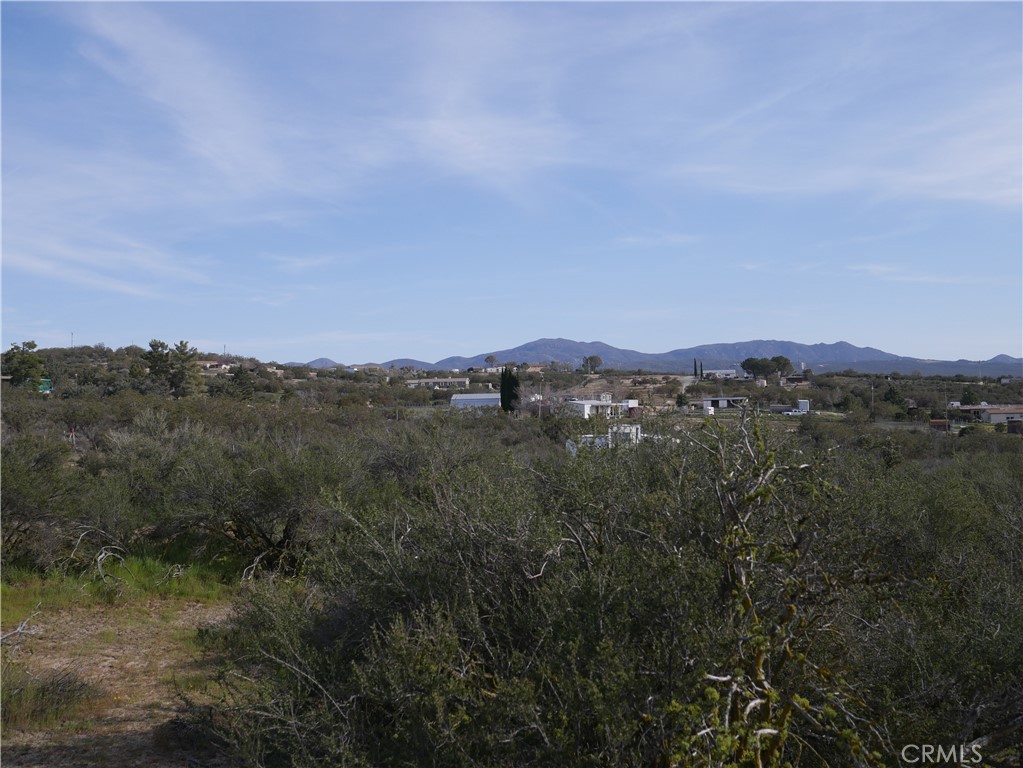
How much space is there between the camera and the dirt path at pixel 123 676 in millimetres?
5328

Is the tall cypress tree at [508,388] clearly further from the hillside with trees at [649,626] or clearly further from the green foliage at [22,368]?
the hillside with trees at [649,626]

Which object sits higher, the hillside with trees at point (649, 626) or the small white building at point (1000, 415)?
the hillside with trees at point (649, 626)

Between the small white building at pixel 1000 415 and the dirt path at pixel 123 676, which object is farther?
the small white building at pixel 1000 415

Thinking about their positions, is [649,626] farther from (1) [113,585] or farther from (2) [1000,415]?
(2) [1000,415]

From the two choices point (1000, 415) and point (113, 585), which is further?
point (1000, 415)

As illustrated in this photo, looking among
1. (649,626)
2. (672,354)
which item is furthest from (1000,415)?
(672,354)

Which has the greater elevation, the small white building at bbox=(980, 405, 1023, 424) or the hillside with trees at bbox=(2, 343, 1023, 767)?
the hillside with trees at bbox=(2, 343, 1023, 767)

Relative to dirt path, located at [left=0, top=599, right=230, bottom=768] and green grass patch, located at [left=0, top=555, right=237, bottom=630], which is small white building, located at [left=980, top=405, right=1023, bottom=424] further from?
dirt path, located at [left=0, top=599, right=230, bottom=768]

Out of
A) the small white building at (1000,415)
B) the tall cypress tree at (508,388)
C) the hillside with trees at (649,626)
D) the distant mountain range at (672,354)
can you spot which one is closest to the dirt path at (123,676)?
the hillside with trees at (649,626)

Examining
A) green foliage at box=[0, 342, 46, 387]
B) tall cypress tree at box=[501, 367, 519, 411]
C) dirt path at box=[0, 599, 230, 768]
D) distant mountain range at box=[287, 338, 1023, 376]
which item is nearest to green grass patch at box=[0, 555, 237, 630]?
dirt path at box=[0, 599, 230, 768]

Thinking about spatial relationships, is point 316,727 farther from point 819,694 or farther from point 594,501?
point 819,694

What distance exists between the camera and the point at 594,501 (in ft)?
13.1

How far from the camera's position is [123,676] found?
721 centimetres

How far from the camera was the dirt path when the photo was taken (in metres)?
5.33
